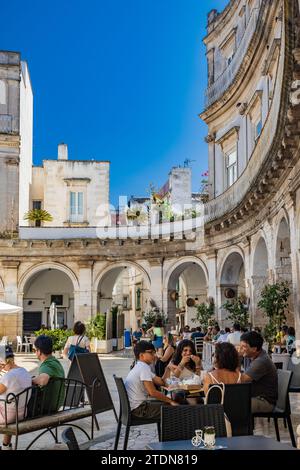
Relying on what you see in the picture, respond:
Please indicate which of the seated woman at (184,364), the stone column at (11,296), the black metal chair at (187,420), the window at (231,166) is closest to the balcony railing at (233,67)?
the window at (231,166)

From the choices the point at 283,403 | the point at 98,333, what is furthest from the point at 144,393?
the point at 98,333

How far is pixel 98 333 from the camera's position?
90.2 ft

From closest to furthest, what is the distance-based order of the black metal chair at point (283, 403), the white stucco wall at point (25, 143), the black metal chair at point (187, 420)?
the black metal chair at point (187, 420), the black metal chair at point (283, 403), the white stucco wall at point (25, 143)

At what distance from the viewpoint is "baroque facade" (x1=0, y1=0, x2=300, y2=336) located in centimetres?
1473

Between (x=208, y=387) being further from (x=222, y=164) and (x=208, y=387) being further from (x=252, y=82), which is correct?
(x=222, y=164)

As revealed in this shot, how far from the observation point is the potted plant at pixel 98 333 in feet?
89.7

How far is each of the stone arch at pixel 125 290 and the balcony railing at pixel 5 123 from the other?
26.6 feet

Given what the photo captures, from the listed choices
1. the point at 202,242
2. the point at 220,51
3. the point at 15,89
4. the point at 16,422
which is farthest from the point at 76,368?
the point at 15,89

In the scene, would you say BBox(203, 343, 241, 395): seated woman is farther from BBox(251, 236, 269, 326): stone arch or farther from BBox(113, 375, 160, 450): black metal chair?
BBox(251, 236, 269, 326): stone arch

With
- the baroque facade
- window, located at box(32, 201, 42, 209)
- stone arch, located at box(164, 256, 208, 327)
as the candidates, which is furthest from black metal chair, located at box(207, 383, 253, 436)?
window, located at box(32, 201, 42, 209)

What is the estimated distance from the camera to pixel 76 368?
9.58 m

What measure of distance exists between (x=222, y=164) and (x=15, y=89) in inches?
445

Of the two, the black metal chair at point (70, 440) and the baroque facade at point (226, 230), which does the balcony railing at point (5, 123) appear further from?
the black metal chair at point (70, 440)

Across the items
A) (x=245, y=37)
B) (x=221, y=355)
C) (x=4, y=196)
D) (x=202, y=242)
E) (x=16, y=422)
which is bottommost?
(x=16, y=422)
